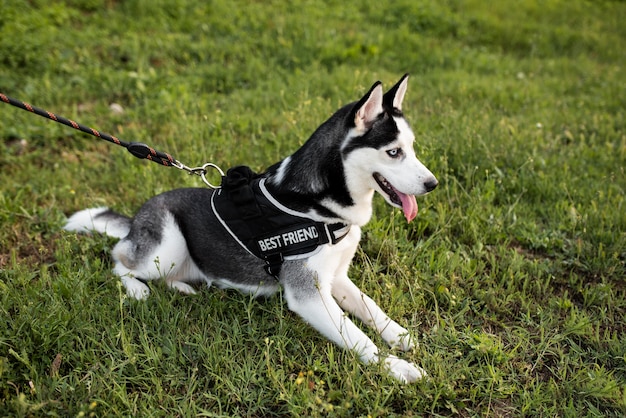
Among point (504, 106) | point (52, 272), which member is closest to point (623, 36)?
point (504, 106)

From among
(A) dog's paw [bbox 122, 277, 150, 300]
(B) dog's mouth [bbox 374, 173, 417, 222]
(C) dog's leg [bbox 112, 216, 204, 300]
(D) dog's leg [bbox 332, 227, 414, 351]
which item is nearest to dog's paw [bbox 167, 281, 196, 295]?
(C) dog's leg [bbox 112, 216, 204, 300]

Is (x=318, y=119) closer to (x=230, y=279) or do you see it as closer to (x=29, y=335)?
(x=230, y=279)

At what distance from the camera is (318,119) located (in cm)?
491

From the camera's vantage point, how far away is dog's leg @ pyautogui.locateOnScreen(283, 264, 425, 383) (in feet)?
8.80

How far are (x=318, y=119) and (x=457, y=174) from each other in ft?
4.65

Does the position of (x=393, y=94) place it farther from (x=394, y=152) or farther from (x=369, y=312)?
(x=369, y=312)

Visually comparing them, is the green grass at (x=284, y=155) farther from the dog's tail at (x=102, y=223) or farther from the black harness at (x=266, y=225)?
the black harness at (x=266, y=225)

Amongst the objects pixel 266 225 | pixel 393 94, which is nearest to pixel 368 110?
pixel 393 94

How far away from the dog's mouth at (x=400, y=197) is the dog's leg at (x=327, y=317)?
58cm

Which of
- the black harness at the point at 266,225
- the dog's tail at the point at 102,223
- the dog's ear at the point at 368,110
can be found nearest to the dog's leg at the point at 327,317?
the black harness at the point at 266,225

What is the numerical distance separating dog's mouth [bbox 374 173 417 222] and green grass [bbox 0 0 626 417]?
567mm

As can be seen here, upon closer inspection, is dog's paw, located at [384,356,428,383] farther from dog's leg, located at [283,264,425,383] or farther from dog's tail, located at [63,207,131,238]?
dog's tail, located at [63,207,131,238]

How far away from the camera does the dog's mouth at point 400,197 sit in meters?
2.75

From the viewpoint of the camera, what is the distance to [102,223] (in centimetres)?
364
